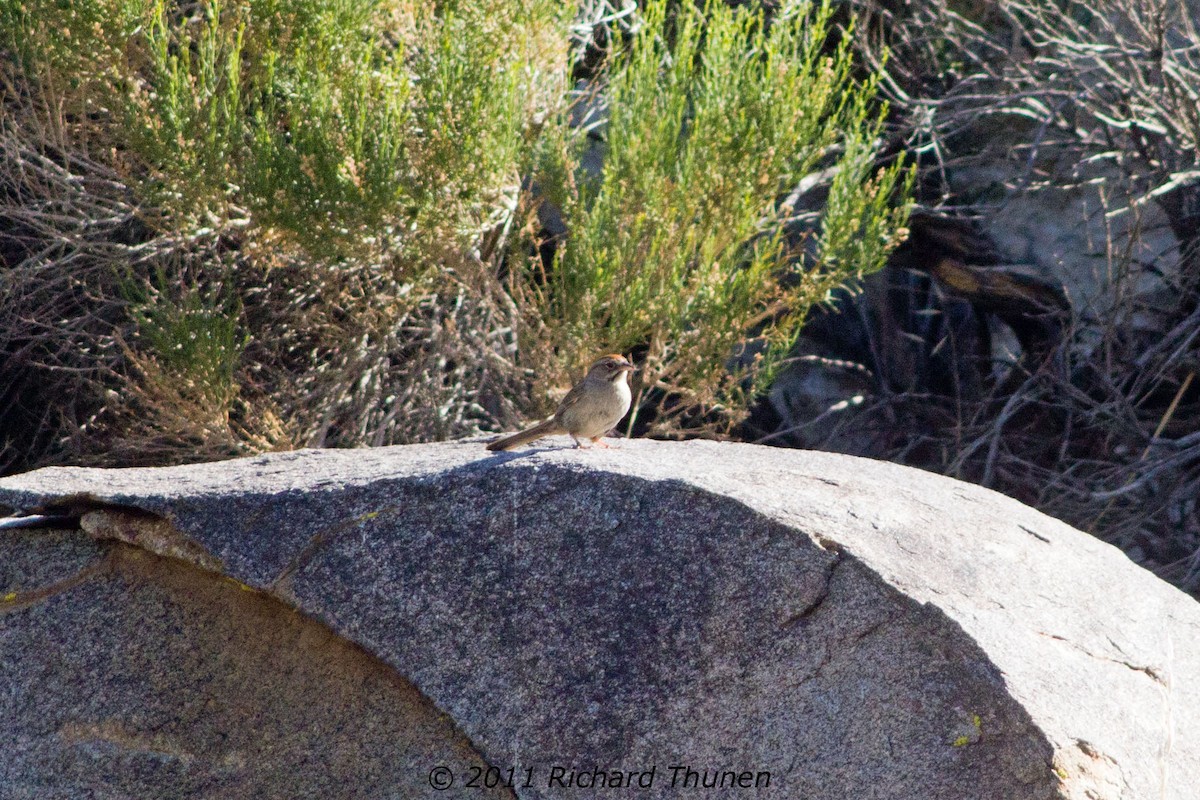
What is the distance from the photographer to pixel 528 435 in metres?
4.83

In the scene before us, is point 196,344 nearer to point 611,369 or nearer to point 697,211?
point 611,369

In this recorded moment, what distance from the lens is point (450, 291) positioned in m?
7.05

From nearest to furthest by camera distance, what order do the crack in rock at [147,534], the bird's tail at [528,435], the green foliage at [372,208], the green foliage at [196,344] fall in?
the crack in rock at [147,534] < the bird's tail at [528,435] < the green foliage at [372,208] < the green foliage at [196,344]

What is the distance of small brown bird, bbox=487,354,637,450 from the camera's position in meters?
4.84

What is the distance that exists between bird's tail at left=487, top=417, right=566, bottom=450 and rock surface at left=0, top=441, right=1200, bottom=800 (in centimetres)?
41

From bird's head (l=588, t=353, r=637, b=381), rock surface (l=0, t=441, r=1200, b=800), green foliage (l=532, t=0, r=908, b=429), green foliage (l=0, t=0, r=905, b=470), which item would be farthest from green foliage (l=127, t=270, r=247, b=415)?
bird's head (l=588, t=353, r=637, b=381)

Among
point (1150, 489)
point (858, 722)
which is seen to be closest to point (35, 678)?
point (858, 722)

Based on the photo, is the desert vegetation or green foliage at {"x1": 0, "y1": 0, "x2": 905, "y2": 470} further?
the desert vegetation

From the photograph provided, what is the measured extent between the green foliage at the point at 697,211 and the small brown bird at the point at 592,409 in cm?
141

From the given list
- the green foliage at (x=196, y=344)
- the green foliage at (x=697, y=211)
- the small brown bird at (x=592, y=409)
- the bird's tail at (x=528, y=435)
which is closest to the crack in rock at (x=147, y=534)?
the bird's tail at (x=528, y=435)

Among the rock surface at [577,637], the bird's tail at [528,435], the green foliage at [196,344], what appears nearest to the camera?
the rock surface at [577,637]

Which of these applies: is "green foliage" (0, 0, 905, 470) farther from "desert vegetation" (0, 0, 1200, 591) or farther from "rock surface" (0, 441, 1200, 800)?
"rock surface" (0, 441, 1200, 800)

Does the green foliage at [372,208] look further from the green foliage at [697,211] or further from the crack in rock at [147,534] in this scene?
the crack in rock at [147,534]

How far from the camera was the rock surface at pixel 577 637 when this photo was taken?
3594mm
